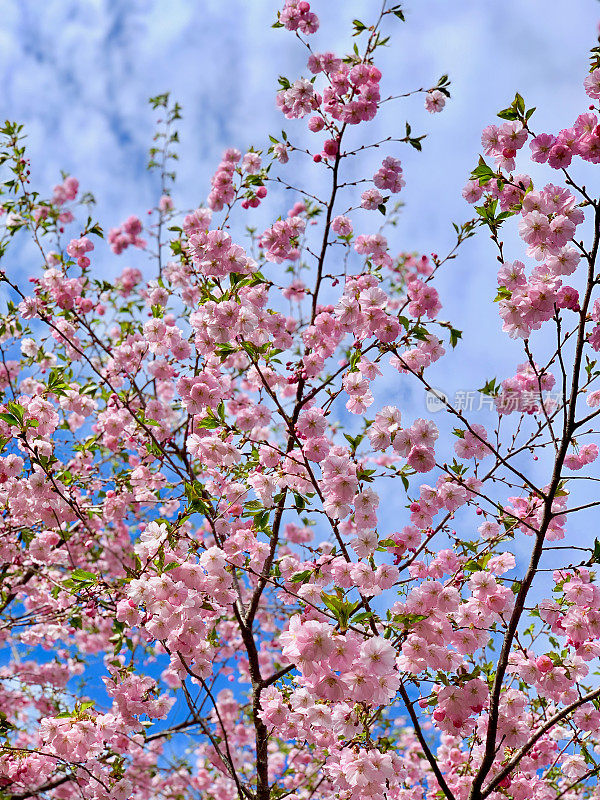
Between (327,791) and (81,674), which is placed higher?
(81,674)

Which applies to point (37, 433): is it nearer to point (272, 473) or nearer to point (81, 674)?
point (272, 473)

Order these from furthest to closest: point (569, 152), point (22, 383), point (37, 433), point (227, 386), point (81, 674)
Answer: point (81, 674) → point (22, 383) → point (37, 433) → point (227, 386) → point (569, 152)

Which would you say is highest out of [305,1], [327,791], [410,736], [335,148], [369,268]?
[305,1]

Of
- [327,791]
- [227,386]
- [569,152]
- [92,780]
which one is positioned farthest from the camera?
[327,791]

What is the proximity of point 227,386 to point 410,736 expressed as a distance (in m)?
5.86

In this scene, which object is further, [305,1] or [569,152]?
[305,1]

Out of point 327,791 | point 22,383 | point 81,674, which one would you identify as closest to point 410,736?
point 327,791

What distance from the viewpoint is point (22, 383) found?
6434 mm

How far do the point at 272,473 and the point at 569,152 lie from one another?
7.62 ft

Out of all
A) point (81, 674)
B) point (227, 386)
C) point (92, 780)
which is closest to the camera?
point (92, 780)

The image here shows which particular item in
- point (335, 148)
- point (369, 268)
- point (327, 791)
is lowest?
point (327, 791)

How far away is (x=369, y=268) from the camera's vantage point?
4.62m

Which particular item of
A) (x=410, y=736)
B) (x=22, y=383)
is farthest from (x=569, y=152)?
(x=410, y=736)

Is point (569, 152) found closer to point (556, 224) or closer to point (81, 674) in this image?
point (556, 224)
